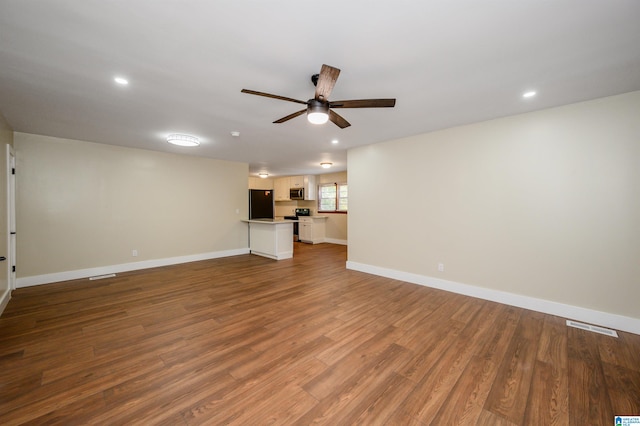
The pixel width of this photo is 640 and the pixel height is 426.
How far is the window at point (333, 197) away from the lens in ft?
28.0

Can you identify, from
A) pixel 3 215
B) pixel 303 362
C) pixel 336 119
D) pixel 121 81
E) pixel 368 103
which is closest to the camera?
pixel 303 362

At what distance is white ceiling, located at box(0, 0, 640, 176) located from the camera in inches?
61.0

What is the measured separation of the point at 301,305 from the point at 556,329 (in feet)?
9.50

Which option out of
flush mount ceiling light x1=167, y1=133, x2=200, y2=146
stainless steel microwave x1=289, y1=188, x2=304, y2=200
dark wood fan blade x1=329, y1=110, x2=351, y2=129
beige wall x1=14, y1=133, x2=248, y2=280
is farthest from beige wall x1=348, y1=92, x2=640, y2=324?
stainless steel microwave x1=289, y1=188, x2=304, y2=200

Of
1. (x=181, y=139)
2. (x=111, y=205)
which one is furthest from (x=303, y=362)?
(x=111, y=205)

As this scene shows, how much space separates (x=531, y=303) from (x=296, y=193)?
7.39 m

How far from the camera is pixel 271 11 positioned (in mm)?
1545

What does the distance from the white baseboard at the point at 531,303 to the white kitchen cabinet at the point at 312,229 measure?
4.24 m

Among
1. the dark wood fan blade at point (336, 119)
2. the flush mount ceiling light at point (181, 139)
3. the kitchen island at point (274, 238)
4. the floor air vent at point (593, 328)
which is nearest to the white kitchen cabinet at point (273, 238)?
the kitchen island at point (274, 238)

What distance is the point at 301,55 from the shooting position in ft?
6.48

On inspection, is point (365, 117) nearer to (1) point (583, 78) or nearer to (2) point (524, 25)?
(2) point (524, 25)

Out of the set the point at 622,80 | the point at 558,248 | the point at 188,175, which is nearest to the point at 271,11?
the point at 622,80

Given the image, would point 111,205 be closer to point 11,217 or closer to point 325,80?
point 11,217

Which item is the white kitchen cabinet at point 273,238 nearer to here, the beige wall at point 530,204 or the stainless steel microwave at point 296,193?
the beige wall at point 530,204
